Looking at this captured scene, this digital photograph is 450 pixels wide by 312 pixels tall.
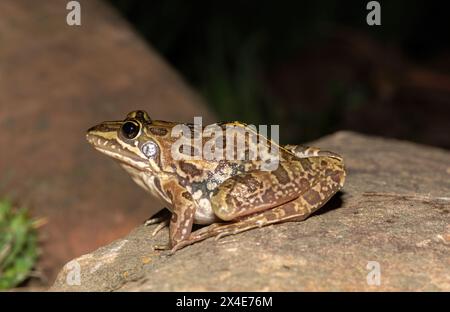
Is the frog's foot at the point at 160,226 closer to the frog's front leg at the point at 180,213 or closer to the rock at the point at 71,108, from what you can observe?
the frog's front leg at the point at 180,213

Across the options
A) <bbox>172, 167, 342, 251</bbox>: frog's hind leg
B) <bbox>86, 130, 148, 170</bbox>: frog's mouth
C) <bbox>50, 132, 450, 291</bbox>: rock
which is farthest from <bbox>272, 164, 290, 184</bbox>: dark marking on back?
<bbox>86, 130, 148, 170</bbox>: frog's mouth

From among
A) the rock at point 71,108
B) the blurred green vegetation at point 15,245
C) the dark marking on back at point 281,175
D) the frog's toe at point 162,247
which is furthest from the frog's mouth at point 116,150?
the rock at point 71,108

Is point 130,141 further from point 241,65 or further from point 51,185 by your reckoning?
point 241,65

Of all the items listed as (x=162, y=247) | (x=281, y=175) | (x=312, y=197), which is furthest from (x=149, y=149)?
(x=312, y=197)

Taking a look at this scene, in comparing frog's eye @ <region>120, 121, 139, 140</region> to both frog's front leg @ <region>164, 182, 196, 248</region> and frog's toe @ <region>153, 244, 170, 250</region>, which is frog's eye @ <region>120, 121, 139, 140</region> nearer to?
frog's front leg @ <region>164, 182, 196, 248</region>

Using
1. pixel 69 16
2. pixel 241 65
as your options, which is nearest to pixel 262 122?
pixel 241 65
